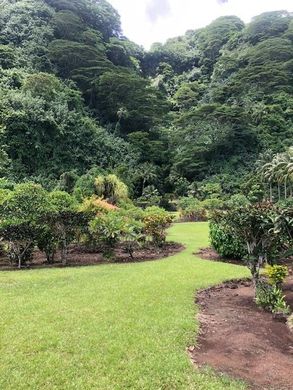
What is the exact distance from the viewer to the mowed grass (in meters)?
4.63

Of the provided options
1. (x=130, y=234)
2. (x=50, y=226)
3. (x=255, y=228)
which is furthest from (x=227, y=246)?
(x=50, y=226)

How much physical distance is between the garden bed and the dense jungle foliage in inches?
1160

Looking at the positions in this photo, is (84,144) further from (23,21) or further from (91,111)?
(23,21)

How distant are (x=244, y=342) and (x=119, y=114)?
46.7 metres

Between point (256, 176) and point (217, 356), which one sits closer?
point (217, 356)

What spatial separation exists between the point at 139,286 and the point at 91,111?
150 feet

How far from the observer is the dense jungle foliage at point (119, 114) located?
40.7m

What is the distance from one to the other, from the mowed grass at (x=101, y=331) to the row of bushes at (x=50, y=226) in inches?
75.8

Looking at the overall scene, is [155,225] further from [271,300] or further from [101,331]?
[101,331]

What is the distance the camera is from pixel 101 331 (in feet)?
20.0

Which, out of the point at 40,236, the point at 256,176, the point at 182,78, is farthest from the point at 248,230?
the point at 182,78

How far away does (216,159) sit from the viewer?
50250 mm

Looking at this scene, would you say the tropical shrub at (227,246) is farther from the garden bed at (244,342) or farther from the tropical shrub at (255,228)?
the garden bed at (244,342)

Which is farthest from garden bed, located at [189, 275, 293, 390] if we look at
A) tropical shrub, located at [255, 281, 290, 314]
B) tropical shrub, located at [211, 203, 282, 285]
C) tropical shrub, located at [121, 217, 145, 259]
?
tropical shrub, located at [121, 217, 145, 259]
